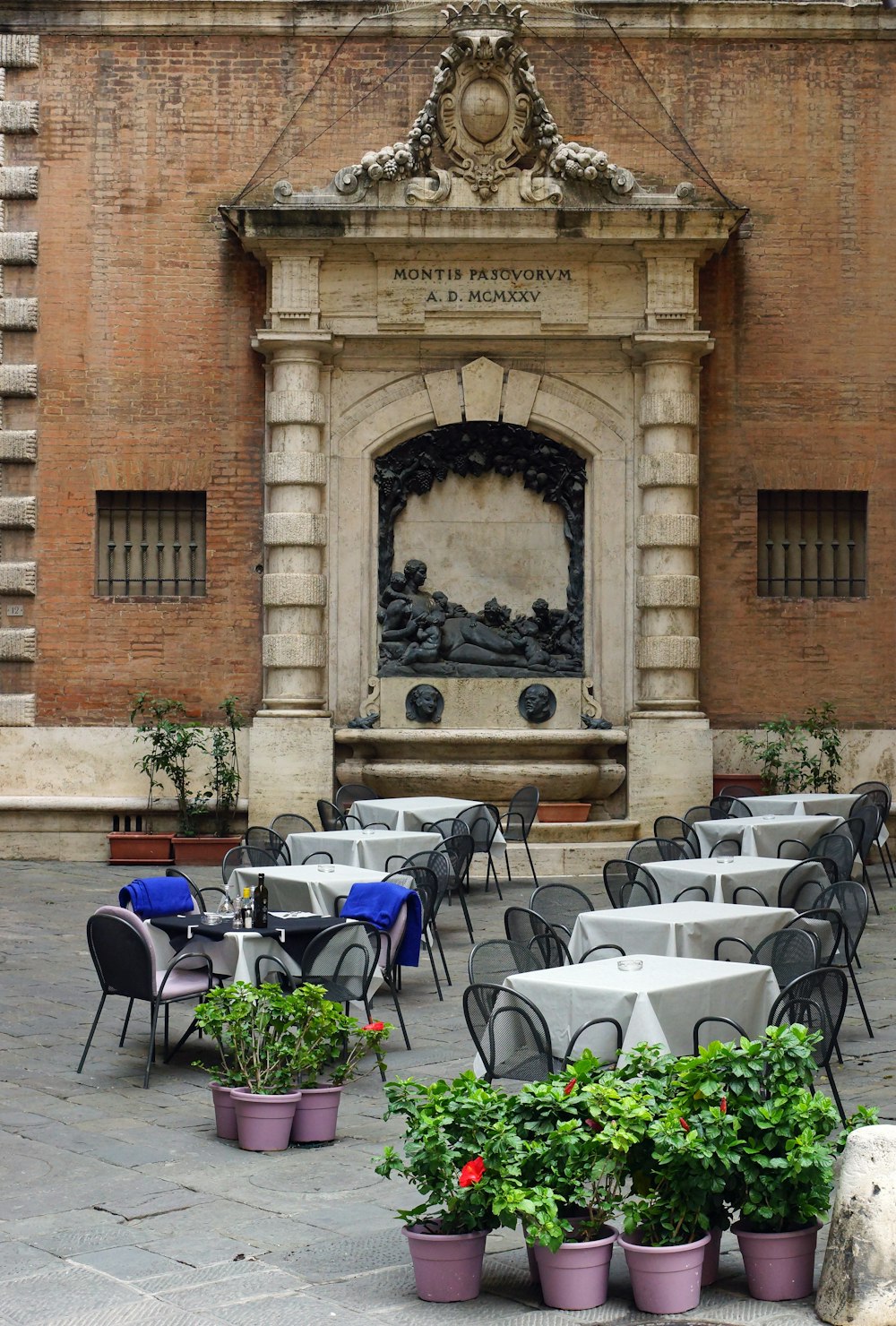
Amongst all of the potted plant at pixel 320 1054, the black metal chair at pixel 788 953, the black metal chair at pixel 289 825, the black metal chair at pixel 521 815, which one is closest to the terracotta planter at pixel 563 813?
the black metal chair at pixel 521 815

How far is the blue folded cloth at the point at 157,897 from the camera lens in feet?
28.9

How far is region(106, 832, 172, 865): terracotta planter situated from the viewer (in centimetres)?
1545

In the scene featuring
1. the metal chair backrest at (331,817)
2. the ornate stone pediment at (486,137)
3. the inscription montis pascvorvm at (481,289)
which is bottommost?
the metal chair backrest at (331,817)

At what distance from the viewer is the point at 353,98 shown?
16078 mm

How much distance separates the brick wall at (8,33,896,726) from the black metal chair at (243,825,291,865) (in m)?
3.72

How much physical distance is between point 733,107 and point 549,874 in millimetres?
7435

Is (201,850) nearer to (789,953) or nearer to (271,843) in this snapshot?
(271,843)

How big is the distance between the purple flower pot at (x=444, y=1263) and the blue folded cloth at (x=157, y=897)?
3.99m

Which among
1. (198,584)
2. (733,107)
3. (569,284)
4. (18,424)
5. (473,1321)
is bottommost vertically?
(473,1321)

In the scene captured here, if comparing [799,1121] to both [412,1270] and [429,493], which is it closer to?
[412,1270]

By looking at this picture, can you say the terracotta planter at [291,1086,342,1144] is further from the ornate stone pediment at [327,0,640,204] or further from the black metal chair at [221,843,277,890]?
the ornate stone pediment at [327,0,640,204]

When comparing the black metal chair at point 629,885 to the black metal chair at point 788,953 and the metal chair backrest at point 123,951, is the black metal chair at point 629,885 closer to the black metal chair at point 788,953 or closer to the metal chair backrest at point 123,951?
the black metal chair at point 788,953

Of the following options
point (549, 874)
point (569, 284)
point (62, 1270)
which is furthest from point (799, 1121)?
point (569, 284)

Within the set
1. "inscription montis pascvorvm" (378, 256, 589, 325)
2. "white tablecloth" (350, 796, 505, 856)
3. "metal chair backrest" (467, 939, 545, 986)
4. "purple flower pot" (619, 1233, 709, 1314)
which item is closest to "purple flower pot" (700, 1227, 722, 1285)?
"purple flower pot" (619, 1233, 709, 1314)
